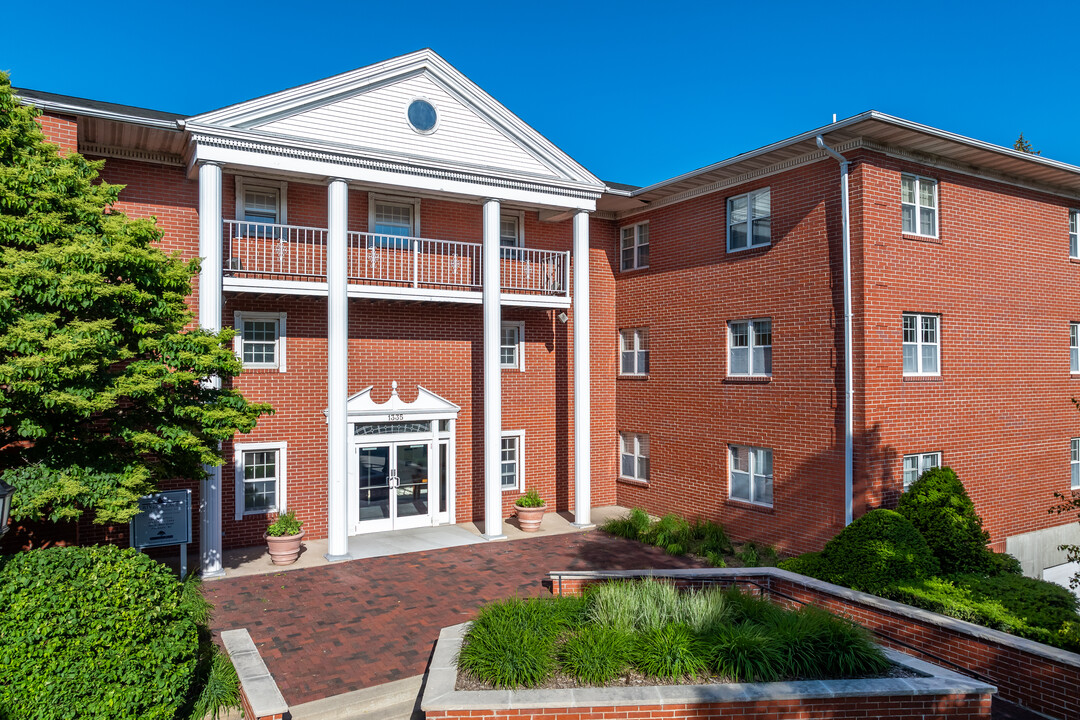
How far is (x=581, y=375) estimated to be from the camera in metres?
15.8

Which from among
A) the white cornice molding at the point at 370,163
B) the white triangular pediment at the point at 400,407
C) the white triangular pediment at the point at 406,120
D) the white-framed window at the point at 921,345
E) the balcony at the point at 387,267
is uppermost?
the white triangular pediment at the point at 406,120

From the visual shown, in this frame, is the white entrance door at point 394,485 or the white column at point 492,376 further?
the white entrance door at point 394,485

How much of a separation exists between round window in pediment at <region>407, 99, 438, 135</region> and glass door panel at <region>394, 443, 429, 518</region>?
6970mm

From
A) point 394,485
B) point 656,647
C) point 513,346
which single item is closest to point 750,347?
point 513,346

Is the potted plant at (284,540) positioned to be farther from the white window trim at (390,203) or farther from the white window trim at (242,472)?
the white window trim at (390,203)

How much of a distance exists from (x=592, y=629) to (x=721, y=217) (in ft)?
36.3

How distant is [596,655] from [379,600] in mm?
5402

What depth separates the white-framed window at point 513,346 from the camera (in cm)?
1719

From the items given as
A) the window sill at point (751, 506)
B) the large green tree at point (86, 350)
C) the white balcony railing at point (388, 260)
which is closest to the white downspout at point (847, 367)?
the window sill at point (751, 506)

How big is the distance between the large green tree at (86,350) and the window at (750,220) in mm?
10715

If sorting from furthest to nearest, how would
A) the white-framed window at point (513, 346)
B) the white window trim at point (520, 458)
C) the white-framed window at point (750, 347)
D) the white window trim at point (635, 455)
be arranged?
the white window trim at point (635, 455)
the white-framed window at point (513, 346)
the white window trim at point (520, 458)
the white-framed window at point (750, 347)

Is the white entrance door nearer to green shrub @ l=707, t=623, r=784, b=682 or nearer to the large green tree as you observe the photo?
the large green tree

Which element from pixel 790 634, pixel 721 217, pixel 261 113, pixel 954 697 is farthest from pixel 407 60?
pixel 954 697

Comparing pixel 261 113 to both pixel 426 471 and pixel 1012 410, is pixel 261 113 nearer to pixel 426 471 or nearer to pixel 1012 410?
pixel 426 471
